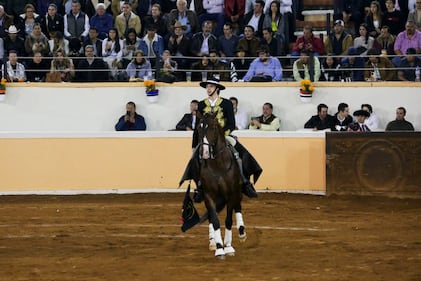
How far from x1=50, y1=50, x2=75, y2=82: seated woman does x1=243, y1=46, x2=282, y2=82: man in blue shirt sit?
409 cm

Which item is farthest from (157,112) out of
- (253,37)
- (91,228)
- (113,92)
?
(91,228)

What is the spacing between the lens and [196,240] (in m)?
16.3

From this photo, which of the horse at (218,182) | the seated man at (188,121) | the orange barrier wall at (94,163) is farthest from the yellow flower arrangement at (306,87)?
the horse at (218,182)

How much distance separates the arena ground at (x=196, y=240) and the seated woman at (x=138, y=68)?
12.5ft

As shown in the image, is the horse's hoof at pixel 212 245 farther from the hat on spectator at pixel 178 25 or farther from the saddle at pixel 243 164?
the hat on spectator at pixel 178 25

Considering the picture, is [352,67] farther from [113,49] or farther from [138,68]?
[113,49]

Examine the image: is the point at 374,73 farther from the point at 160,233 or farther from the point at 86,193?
the point at 160,233

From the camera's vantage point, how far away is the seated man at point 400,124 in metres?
23.1

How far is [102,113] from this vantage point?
25188mm

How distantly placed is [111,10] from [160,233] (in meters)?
10.7

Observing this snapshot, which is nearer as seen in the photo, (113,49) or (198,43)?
(198,43)

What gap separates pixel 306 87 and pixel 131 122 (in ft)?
13.0

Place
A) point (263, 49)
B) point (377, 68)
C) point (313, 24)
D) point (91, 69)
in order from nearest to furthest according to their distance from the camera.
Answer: point (377, 68), point (263, 49), point (91, 69), point (313, 24)

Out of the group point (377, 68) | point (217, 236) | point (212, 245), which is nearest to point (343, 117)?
point (377, 68)
